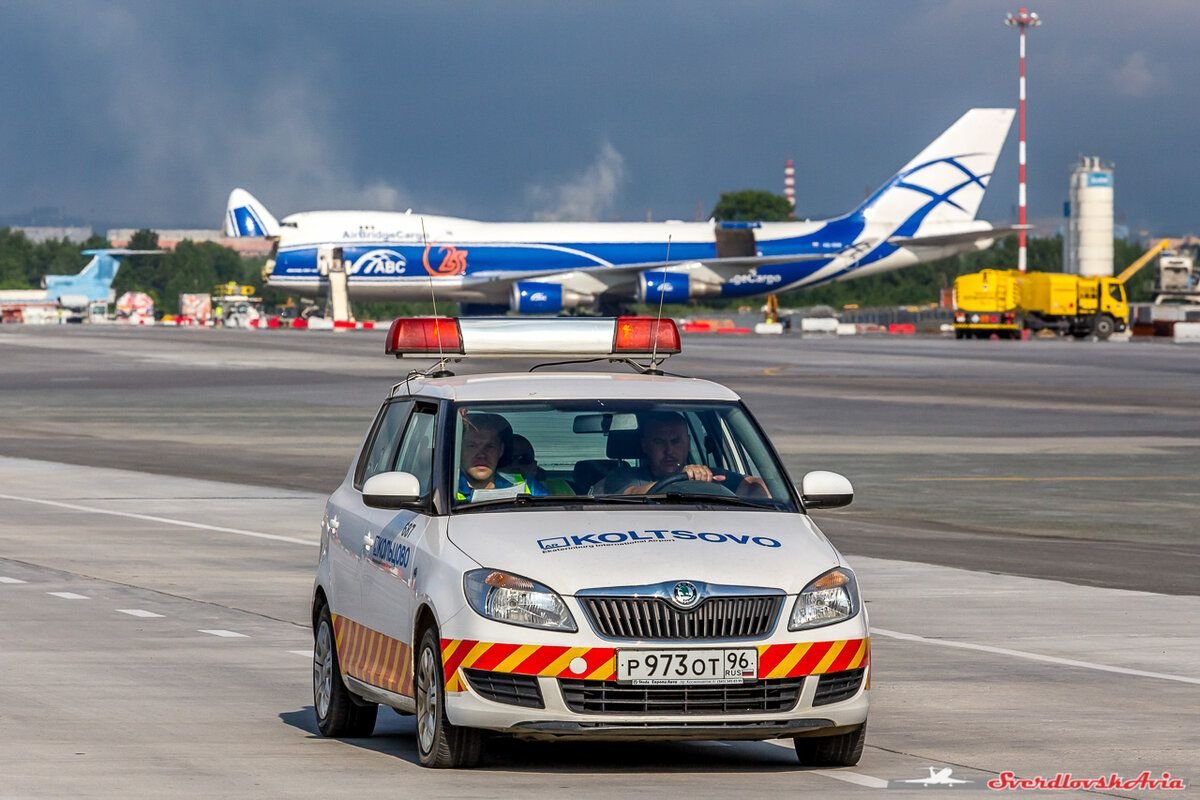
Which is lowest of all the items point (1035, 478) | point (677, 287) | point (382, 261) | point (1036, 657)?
point (1035, 478)

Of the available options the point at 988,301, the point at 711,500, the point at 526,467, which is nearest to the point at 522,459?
the point at 526,467

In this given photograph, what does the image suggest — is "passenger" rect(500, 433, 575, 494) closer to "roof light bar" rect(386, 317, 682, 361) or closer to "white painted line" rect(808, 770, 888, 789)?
"roof light bar" rect(386, 317, 682, 361)

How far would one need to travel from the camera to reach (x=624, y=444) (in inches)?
385

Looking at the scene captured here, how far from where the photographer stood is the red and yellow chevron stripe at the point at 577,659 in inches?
330

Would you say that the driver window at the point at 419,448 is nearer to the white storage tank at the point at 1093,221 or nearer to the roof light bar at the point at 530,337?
the roof light bar at the point at 530,337

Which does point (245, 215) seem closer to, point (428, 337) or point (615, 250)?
point (615, 250)

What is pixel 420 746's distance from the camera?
913 centimetres

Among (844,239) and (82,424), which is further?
(844,239)

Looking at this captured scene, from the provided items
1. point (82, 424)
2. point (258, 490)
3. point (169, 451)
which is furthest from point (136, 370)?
point (258, 490)

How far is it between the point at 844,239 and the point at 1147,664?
79.2m

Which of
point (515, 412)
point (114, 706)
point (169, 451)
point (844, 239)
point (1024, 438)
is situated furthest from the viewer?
point (844, 239)

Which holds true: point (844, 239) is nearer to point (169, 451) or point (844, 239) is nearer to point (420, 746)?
point (169, 451)

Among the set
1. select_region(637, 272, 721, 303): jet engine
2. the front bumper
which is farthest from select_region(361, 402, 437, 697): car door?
select_region(637, 272, 721, 303): jet engine

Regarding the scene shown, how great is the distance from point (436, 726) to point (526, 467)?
1309 mm
